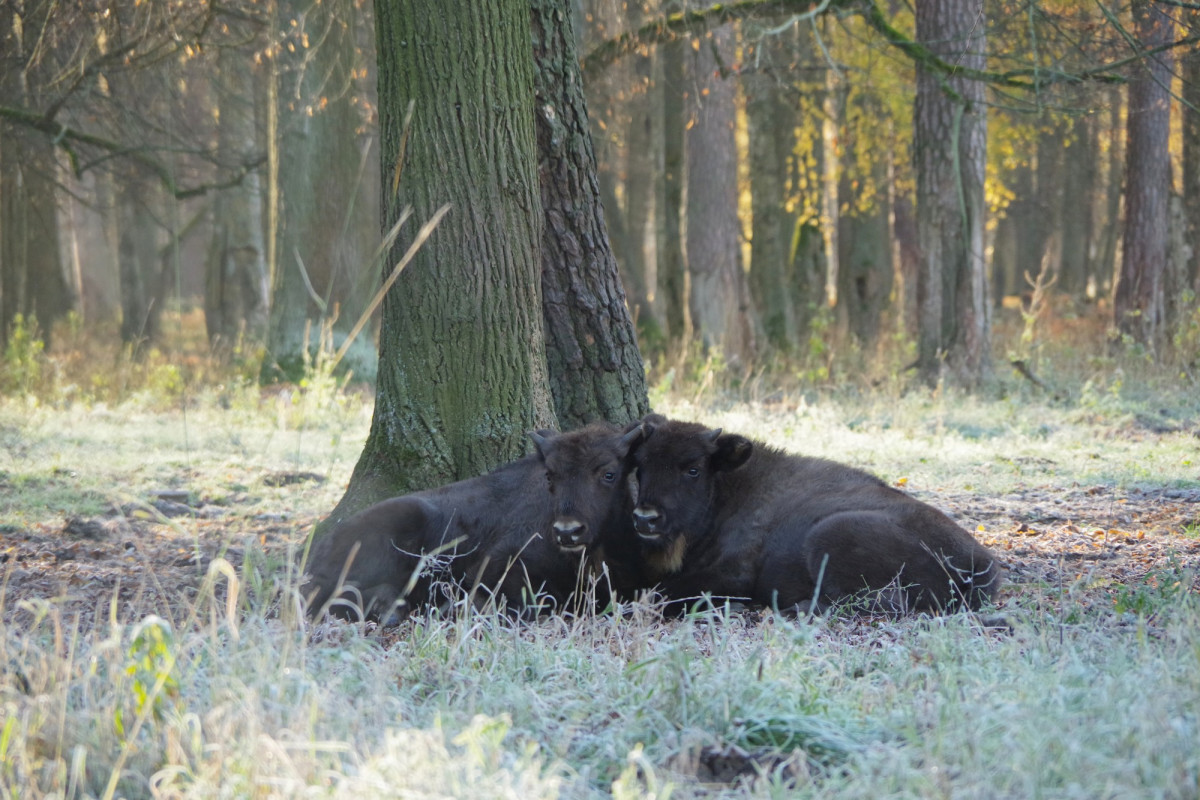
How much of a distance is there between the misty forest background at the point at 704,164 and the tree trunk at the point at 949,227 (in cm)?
4

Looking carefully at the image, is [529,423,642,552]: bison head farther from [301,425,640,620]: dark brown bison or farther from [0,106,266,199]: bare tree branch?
[0,106,266,199]: bare tree branch

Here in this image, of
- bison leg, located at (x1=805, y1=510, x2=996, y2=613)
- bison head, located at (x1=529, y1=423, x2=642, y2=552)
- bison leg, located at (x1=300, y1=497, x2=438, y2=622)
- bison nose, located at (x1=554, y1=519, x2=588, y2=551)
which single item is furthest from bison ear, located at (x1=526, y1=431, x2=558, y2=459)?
bison leg, located at (x1=805, y1=510, x2=996, y2=613)

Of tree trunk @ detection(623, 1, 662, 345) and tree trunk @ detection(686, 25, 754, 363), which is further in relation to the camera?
tree trunk @ detection(623, 1, 662, 345)

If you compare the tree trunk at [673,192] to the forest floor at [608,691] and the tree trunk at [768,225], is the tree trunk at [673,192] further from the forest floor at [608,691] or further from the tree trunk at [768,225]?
the forest floor at [608,691]

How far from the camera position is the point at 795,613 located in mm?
5887

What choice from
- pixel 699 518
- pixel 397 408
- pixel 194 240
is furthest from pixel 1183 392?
pixel 194 240

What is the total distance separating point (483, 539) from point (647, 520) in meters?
0.97

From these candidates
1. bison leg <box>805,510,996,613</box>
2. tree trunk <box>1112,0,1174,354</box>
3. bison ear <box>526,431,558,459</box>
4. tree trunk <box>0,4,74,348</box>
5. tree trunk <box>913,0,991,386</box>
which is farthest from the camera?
tree trunk <box>1112,0,1174,354</box>

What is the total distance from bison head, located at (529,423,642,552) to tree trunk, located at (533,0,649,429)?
4.84 ft

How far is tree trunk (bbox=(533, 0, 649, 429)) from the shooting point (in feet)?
24.4

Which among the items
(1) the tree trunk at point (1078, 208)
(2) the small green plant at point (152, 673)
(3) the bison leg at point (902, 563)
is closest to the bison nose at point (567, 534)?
(3) the bison leg at point (902, 563)

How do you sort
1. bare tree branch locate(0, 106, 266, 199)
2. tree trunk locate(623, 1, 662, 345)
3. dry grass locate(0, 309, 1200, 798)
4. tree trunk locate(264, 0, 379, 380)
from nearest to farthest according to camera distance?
dry grass locate(0, 309, 1200, 798)
bare tree branch locate(0, 106, 266, 199)
tree trunk locate(264, 0, 379, 380)
tree trunk locate(623, 1, 662, 345)

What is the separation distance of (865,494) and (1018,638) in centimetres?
153

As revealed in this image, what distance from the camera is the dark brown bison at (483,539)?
19.5 ft
